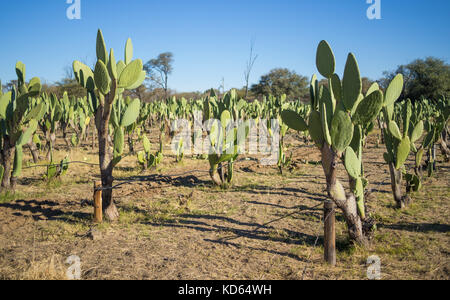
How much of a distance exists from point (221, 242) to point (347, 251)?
1.07m

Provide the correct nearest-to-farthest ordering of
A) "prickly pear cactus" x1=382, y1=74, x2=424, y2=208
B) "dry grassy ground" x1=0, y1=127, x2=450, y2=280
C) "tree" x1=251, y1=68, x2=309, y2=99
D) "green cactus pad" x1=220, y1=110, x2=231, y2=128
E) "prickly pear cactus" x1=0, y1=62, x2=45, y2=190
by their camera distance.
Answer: "dry grassy ground" x1=0, y1=127, x2=450, y2=280
"prickly pear cactus" x1=382, y1=74, x2=424, y2=208
"prickly pear cactus" x1=0, y1=62, x2=45, y2=190
"green cactus pad" x1=220, y1=110, x2=231, y2=128
"tree" x1=251, y1=68, x2=309, y2=99

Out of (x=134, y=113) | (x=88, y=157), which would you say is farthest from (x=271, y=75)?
(x=134, y=113)

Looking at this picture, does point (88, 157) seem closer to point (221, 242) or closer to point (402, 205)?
point (221, 242)

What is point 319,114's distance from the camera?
2.33 meters

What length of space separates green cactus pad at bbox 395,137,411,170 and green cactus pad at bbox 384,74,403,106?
445mm

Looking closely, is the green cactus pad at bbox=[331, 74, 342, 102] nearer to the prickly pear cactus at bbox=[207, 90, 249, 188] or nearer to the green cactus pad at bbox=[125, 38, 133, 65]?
the prickly pear cactus at bbox=[207, 90, 249, 188]

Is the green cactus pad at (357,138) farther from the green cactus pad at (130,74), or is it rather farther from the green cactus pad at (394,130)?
the green cactus pad at (130,74)

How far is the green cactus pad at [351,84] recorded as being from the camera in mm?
2150

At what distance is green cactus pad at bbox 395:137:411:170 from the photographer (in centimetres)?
298

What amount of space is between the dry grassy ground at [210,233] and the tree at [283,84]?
2718cm

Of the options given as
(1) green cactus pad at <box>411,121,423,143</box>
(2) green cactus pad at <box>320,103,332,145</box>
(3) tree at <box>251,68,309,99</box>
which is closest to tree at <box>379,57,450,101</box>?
(3) tree at <box>251,68,309,99</box>

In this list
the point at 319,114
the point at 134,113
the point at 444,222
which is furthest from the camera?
the point at 134,113

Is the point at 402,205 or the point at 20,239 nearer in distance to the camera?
the point at 20,239
